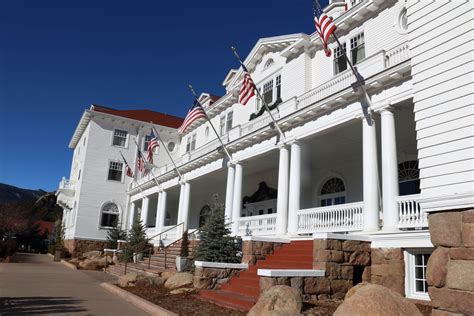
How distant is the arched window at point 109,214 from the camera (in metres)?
34.3

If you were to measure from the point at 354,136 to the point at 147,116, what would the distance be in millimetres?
27101

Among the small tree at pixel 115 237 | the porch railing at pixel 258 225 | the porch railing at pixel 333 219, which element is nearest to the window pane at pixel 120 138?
the small tree at pixel 115 237

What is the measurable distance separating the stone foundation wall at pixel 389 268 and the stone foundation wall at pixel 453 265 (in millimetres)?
4227

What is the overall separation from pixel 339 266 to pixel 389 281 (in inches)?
48.4

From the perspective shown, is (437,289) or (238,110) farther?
(238,110)

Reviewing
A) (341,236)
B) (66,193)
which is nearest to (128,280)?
(341,236)

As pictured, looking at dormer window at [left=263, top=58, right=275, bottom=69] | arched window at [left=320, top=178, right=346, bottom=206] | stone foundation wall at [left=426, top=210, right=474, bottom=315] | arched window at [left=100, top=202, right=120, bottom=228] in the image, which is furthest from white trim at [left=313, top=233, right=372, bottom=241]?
arched window at [left=100, top=202, right=120, bottom=228]

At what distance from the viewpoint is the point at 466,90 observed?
5527 millimetres

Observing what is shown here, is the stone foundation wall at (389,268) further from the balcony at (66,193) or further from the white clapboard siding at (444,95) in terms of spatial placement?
the balcony at (66,193)

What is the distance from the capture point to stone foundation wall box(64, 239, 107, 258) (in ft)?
106

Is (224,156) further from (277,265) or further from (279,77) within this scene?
(277,265)

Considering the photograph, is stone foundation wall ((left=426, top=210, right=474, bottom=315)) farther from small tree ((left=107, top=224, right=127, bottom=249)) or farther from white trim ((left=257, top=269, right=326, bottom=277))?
small tree ((left=107, top=224, right=127, bottom=249))

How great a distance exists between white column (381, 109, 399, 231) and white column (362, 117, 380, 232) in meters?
0.49

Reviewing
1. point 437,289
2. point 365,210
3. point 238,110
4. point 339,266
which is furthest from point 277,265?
point 238,110
